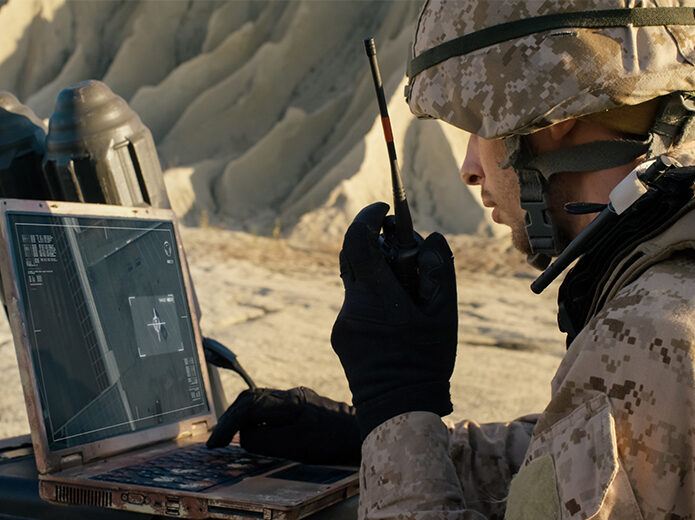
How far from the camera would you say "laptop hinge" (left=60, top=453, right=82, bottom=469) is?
1.76 meters

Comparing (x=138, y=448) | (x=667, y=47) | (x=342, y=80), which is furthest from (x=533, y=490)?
(x=342, y=80)

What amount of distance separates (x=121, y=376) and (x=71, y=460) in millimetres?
233

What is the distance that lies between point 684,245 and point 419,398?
528mm

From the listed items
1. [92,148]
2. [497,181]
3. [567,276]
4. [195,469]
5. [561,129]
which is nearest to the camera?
[567,276]

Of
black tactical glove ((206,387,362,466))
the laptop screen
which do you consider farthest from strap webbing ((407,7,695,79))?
the laptop screen

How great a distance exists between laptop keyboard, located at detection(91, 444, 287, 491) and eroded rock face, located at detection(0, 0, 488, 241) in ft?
22.7

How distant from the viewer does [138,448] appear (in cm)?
193

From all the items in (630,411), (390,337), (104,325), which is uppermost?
(104,325)

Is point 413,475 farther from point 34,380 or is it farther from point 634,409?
point 34,380

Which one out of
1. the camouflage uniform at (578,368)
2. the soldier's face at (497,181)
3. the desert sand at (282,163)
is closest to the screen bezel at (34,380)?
the camouflage uniform at (578,368)

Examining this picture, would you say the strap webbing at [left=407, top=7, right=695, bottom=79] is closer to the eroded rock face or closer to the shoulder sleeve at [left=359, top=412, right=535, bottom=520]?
the shoulder sleeve at [left=359, top=412, right=535, bottom=520]

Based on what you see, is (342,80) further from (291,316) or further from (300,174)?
(291,316)

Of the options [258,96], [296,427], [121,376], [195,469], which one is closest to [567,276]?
[296,427]

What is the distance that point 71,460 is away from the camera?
1.78 meters
